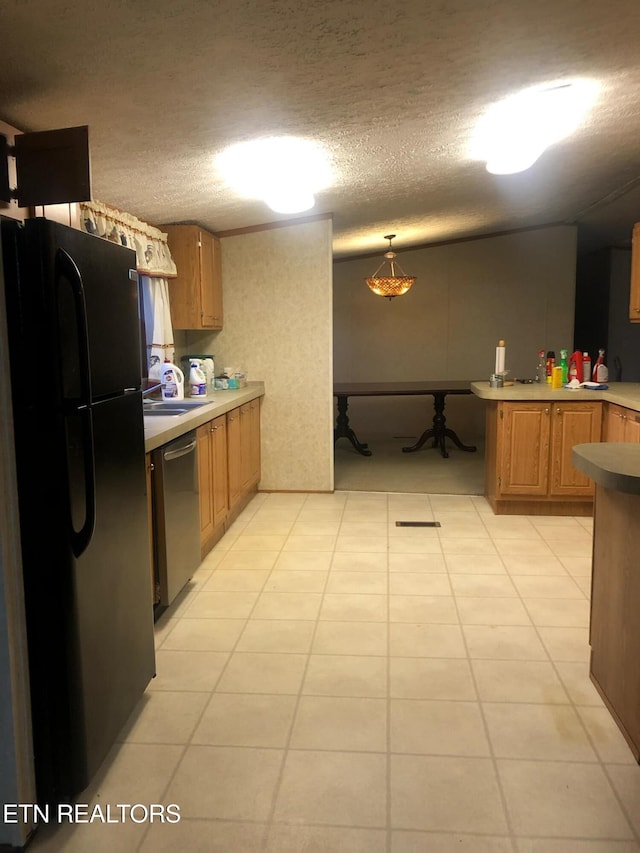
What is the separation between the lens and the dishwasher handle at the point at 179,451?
2801mm

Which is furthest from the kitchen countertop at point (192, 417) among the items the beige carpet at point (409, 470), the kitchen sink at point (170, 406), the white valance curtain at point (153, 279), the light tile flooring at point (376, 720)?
the beige carpet at point (409, 470)

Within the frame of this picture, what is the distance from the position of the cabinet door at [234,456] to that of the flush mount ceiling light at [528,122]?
7.33 ft

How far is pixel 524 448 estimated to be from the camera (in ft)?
14.6

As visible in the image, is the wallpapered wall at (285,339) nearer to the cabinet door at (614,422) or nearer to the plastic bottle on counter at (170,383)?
the plastic bottle on counter at (170,383)

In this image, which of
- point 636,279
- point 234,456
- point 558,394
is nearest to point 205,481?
point 234,456

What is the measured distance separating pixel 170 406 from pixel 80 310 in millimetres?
2299

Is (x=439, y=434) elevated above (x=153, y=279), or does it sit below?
below

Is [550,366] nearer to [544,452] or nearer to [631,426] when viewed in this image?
[544,452]

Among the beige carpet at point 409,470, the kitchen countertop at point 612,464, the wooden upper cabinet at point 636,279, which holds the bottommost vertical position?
the beige carpet at point 409,470

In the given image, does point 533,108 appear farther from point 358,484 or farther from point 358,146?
point 358,484

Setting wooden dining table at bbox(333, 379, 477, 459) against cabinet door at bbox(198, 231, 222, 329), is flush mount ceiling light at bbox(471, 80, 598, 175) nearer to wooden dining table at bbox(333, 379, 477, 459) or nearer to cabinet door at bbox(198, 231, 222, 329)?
cabinet door at bbox(198, 231, 222, 329)

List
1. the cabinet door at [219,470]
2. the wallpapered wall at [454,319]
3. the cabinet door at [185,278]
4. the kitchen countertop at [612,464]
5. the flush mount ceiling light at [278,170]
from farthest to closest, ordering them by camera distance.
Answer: the wallpapered wall at [454,319] → the cabinet door at [185,278] → the cabinet door at [219,470] → the flush mount ceiling light at [278,170] → the kitchen countertop at [612,464]

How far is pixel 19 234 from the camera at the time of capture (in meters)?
1.51

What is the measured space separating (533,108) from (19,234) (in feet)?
7.73
